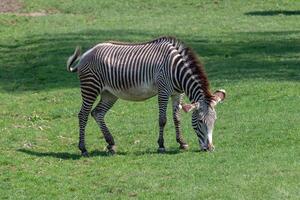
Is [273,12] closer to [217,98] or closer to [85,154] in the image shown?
[217,98]

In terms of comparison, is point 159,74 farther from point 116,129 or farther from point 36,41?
point 36,41

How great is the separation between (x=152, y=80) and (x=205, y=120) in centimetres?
148

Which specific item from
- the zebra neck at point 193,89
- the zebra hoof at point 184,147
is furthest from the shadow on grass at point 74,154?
the zebra neck at point 193,89

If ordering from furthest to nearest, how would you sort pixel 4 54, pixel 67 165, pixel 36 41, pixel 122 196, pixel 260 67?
pixel 36 41
pixel 4 54
pixel 260 67
pixel 67 165
pixel 122 196

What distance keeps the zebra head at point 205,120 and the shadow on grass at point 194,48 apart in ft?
30.3

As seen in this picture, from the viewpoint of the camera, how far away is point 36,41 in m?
35.1

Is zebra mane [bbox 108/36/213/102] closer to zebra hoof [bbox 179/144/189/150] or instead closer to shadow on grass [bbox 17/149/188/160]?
zebra hoof [bbox 179/144/189/150]

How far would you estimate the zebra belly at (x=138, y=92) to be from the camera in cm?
1642

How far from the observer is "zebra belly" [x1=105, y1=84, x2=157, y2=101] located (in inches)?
647

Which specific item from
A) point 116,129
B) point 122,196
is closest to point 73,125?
point 116,129

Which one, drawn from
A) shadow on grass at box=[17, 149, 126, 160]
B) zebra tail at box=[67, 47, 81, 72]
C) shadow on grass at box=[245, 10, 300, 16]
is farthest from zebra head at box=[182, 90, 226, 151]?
shadow on grass at box=[245, 10, 300, 16]

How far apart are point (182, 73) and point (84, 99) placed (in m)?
2.27

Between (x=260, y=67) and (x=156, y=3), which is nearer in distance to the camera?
(x=260, y=67)

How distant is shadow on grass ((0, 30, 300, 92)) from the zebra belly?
8.66 m
